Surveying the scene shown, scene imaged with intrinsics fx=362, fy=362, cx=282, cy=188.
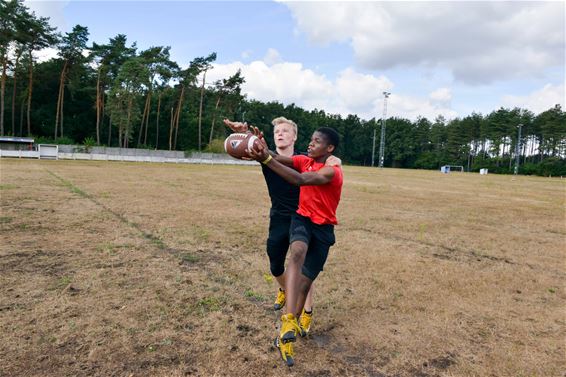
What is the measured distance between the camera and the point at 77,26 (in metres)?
49.7

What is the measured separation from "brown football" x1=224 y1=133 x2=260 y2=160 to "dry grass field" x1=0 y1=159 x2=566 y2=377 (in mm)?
1759

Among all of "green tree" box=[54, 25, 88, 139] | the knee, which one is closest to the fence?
"green tree" box=[54, 25, 88, 139]

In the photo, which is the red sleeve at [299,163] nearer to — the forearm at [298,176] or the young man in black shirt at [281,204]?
the young man in black shirt at [281,204]

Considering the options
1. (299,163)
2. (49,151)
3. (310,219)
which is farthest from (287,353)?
(49,151)

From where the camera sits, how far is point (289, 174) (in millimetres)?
3041

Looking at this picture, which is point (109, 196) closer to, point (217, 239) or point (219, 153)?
point (217, 239)

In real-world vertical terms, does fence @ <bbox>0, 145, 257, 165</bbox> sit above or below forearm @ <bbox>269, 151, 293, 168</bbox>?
below

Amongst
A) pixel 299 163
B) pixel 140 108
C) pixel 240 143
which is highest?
pixel 140 108

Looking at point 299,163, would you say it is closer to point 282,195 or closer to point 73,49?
point 282,195

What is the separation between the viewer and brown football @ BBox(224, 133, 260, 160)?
313 centimetres

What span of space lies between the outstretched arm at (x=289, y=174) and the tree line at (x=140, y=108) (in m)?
52.0

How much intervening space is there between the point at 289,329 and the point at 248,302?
1.37 m

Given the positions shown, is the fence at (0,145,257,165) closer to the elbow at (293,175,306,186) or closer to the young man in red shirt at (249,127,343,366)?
the young man in red shirt at (249,127,343,366)

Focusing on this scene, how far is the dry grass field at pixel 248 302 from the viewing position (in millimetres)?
3121
